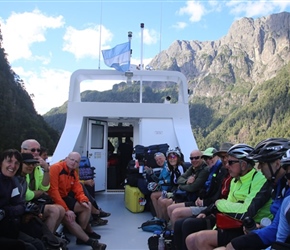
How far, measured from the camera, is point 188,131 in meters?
6.99

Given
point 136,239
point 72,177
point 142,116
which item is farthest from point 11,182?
point 142,116

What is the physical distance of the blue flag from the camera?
7875mm

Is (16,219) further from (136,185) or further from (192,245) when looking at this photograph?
(136,185)

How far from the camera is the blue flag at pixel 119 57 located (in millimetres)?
7875

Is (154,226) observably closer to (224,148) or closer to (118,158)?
(224,148)

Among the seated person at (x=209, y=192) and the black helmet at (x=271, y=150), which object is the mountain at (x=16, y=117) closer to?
the seated person at (x=209, y=192)

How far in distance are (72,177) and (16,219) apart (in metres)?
1.56

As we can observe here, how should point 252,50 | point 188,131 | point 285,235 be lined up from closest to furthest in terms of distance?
point 285,235
point 188,131
point 252,50

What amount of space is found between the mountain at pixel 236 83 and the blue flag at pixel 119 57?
2168 inches

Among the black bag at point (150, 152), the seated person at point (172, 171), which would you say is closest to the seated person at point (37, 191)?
the seated person at point (172, 171)

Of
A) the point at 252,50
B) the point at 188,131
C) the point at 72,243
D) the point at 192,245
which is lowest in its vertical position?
the point at 72,243

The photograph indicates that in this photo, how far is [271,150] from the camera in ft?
8.00

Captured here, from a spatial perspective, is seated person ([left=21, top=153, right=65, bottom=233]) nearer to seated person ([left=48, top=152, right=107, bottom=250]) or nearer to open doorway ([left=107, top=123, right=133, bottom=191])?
seated person ([left=48, top=152, right=107, bottom=250])

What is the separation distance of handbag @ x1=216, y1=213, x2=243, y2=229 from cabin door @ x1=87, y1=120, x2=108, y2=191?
16.2ft
